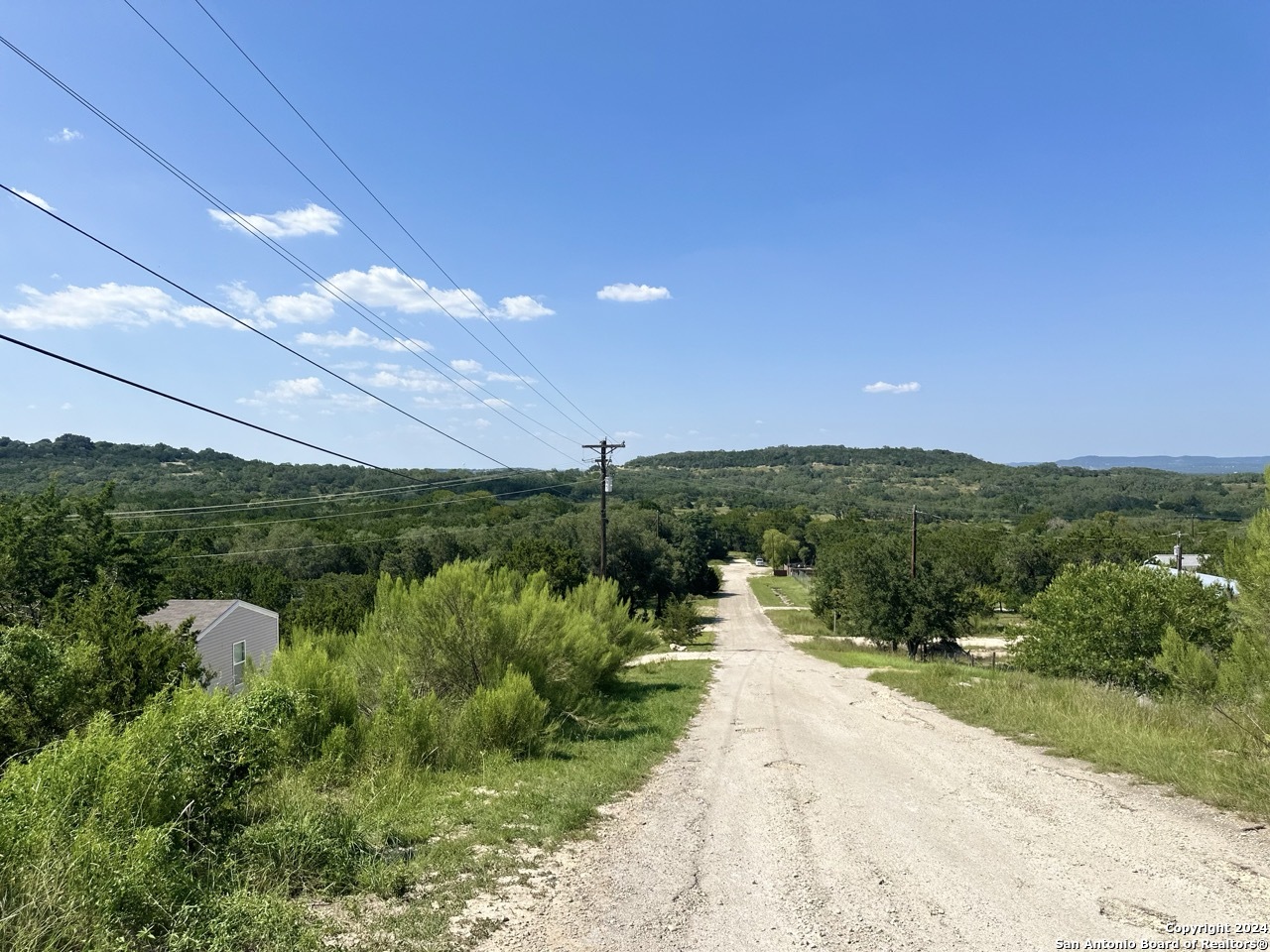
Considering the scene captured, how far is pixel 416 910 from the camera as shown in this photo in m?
4.81

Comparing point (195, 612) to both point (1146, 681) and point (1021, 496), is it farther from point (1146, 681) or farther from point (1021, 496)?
point (1021, 496)

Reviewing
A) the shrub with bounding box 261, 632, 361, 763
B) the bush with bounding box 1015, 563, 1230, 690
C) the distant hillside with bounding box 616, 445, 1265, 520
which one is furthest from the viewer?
the distant hillside with bounding box 616, 445, 1265, 520

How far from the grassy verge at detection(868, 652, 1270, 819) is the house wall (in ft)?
77.1

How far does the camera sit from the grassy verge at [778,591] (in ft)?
231

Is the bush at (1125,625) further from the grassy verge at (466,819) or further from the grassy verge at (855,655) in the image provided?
the grassy verge at (466,819)

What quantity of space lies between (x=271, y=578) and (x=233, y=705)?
180 feet

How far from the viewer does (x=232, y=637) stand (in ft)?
95.0

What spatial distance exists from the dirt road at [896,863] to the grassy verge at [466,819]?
0.42 metres

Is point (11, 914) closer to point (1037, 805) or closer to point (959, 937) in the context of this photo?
point (959, 937)

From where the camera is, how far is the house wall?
1061 inches

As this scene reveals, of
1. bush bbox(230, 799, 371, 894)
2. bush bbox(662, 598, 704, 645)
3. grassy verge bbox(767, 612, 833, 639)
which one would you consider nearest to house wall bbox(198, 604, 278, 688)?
bush bbox(662, 598, 704, 645)

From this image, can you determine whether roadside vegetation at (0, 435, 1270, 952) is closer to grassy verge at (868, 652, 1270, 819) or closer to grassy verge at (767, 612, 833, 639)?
grassy verge at (868, 652, 1270, 819)

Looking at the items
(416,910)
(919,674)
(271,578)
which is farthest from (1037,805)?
(271,578)

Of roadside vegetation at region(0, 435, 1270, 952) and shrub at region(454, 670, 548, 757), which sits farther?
shrub at region(454, 670, 548, 757)
